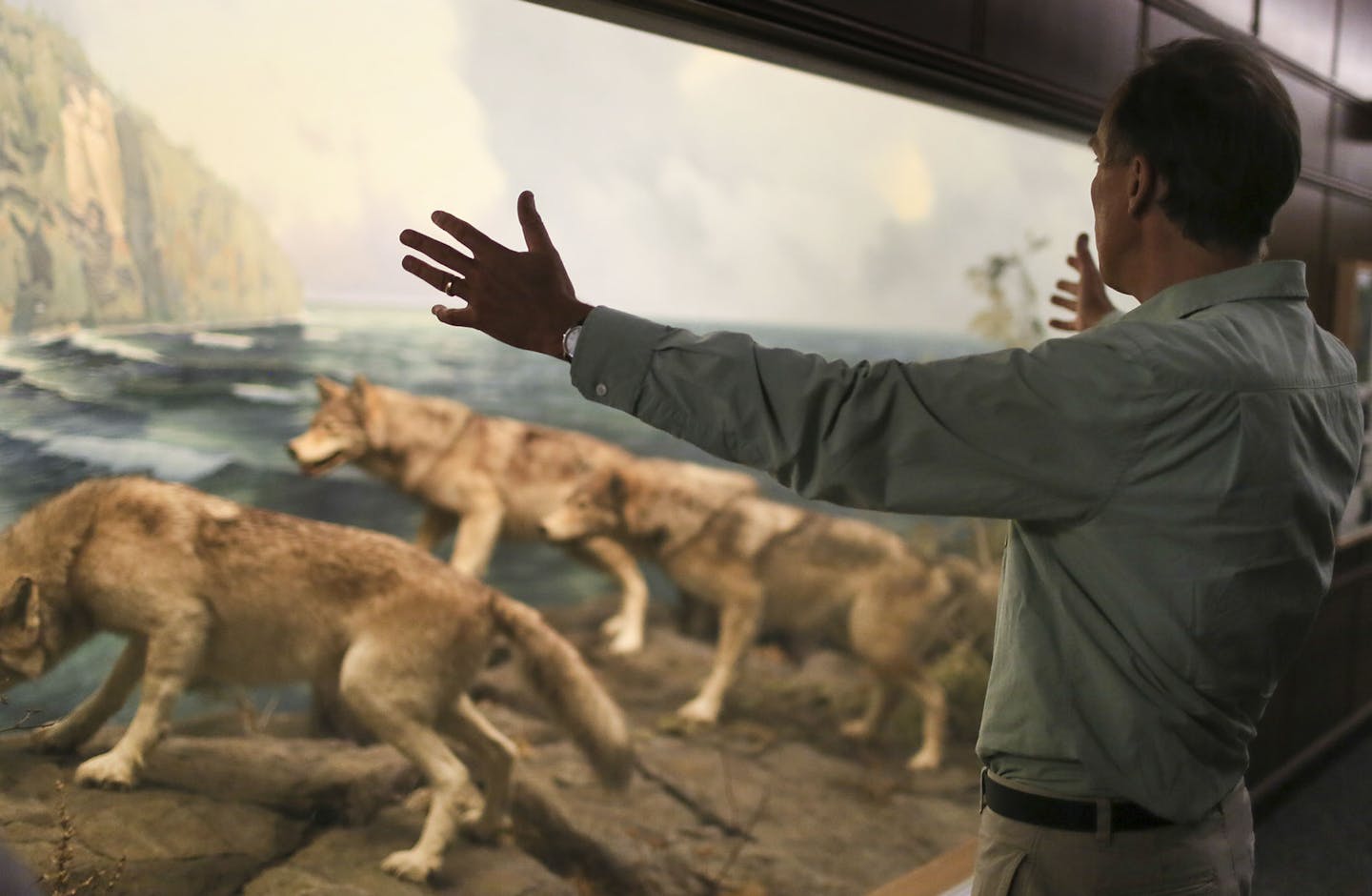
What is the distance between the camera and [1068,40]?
245 cm

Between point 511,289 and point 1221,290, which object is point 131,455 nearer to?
point 511,289

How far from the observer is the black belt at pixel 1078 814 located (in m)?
1.18

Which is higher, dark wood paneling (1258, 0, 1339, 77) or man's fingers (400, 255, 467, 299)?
dark wood paneling (1258, 0, 1339, 77)

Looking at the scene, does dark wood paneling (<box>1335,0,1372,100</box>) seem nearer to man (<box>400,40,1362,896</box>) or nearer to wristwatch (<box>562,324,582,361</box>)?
man (<box>400,40,1362,896</box>)

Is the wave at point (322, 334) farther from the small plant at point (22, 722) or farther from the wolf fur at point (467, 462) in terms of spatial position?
the small plant at point (22, 722)

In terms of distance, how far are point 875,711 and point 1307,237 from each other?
2033 millimetres

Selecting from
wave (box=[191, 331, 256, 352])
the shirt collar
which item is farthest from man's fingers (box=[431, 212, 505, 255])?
Answer: wave (box=[191, 331, 256, 352])

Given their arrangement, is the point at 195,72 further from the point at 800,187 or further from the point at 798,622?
the point at 798,622

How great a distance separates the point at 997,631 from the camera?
127 cm

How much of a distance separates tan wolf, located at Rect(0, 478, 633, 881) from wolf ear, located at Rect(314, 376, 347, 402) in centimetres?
21

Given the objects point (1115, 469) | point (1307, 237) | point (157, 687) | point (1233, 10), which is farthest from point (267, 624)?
point (1307, 237)

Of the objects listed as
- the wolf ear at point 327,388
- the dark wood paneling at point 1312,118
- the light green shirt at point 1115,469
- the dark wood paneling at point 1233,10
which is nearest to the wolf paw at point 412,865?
the wolf ear at point 327,388

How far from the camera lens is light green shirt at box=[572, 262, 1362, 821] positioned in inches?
39.3

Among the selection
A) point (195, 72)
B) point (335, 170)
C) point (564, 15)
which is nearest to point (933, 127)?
point (564, 15)
